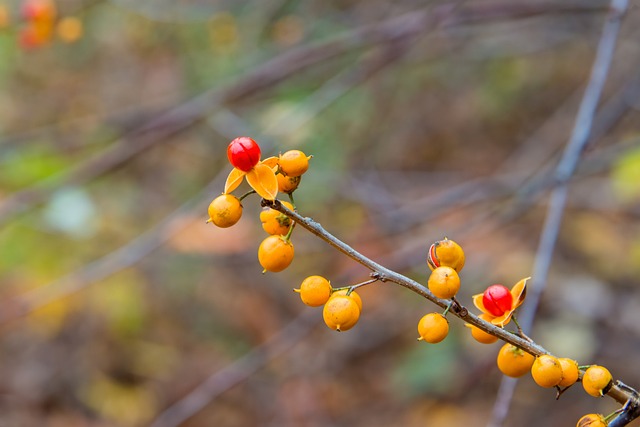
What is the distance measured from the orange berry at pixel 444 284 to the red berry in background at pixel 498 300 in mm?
50

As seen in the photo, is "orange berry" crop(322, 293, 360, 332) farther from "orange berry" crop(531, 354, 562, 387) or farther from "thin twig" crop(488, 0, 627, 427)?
"thin twig" crop(488, 0, 627, 427)

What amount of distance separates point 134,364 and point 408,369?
3.48 ft

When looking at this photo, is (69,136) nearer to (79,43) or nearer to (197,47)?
(197,47)

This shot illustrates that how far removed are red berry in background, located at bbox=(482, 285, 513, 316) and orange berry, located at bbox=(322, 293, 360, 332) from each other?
12 centimetres

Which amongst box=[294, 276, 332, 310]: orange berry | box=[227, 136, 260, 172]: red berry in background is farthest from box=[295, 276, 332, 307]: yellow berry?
box=[227, 136, 260, 172]: red berry in background

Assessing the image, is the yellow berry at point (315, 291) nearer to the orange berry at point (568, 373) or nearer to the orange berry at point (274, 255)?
the orange berry at point (274, 255)

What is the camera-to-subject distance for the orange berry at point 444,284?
0.54m

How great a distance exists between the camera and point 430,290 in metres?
0.55

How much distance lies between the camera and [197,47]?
3436 mm

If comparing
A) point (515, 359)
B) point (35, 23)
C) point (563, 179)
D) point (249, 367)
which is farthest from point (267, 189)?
point (35, 23)

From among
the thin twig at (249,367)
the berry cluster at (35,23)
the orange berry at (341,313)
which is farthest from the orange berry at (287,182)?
the berry cluster at (35,23)

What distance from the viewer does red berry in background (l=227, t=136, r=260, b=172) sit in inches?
22.6

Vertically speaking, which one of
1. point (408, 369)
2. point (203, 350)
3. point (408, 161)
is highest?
point (408, 161)

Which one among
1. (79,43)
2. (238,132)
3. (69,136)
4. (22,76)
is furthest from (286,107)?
(22,76)
